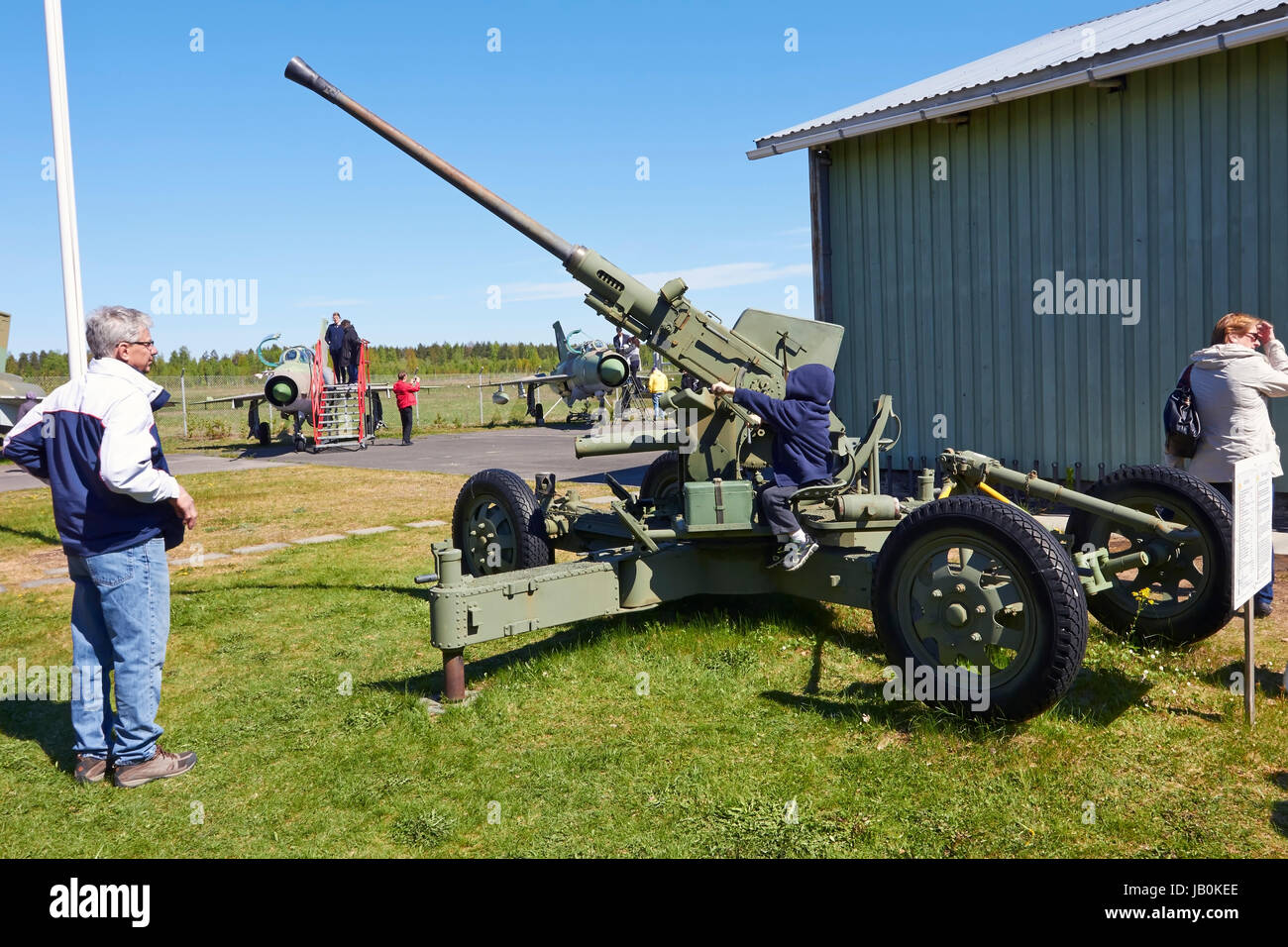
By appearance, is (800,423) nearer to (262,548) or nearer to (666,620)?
(666,620)

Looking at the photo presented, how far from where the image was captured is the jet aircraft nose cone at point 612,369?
27875 mm

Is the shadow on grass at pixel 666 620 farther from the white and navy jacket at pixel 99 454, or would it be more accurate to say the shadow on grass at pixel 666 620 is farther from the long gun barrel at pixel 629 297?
the white and navy jacket at pixel 99 454

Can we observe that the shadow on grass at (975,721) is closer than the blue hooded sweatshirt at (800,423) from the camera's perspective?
Yes

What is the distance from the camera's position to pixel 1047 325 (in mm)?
10961

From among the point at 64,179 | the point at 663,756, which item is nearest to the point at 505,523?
the point at 663,756

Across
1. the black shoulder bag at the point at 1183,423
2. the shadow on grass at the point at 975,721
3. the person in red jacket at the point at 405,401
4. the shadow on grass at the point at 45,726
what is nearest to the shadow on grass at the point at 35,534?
the shadow on grass at the point at 45,726

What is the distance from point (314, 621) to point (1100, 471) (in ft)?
25.0

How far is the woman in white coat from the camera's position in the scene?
19.9ft

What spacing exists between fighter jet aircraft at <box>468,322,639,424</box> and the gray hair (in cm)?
2338

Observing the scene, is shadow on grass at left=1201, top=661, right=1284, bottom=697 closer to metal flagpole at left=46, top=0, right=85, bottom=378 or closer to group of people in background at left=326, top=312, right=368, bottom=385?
metal flagpole at left=46, top=0, right=85, bottom=378

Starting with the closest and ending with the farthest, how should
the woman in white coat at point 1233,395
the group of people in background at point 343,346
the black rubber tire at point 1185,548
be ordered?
the black rubber tire at point 1185,548 → the woman in white coat at point 1233,395 → the group of people in background at point 343,346

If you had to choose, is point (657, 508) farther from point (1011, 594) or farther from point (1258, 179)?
point (1258, 179)

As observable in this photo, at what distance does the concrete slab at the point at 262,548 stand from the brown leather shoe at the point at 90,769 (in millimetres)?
5820

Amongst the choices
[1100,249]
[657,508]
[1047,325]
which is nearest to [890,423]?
[1047,325]
